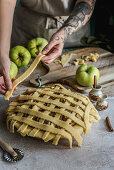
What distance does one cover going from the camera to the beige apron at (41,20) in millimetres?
2104

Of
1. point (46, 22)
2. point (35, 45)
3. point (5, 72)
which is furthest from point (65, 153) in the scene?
point (46, 22)

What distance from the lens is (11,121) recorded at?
1.33m

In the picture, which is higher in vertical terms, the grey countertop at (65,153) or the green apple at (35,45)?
the green apple at (35,45)

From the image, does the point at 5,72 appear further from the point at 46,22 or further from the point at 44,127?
the point at 46,22

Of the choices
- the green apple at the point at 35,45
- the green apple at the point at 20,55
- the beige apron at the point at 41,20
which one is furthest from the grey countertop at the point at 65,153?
the beige apron at the point at 41,20

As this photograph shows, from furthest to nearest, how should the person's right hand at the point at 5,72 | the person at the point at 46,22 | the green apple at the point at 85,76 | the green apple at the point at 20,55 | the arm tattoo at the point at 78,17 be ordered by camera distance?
the green apple at the point at 20,55 → the arm tattoo at the point at 78,17 → the green apple at the point at 85,76 → the person at the point at 46,22 → the person's right hand at the point at 5,72

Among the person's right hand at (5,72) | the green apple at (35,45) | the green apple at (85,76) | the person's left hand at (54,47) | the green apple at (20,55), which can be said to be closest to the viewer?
the person's right hand at (5,72)

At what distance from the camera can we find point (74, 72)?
1983 mm

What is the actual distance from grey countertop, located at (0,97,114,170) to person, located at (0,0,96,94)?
0.38m

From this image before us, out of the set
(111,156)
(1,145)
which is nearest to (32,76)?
(1,145)

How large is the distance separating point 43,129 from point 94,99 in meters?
0.45

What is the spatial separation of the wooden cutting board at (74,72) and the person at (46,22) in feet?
0.59

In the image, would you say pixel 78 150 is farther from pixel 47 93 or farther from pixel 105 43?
pixel 105 43

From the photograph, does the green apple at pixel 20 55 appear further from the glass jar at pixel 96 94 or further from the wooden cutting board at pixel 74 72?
the glass jar at pixel 96 94
